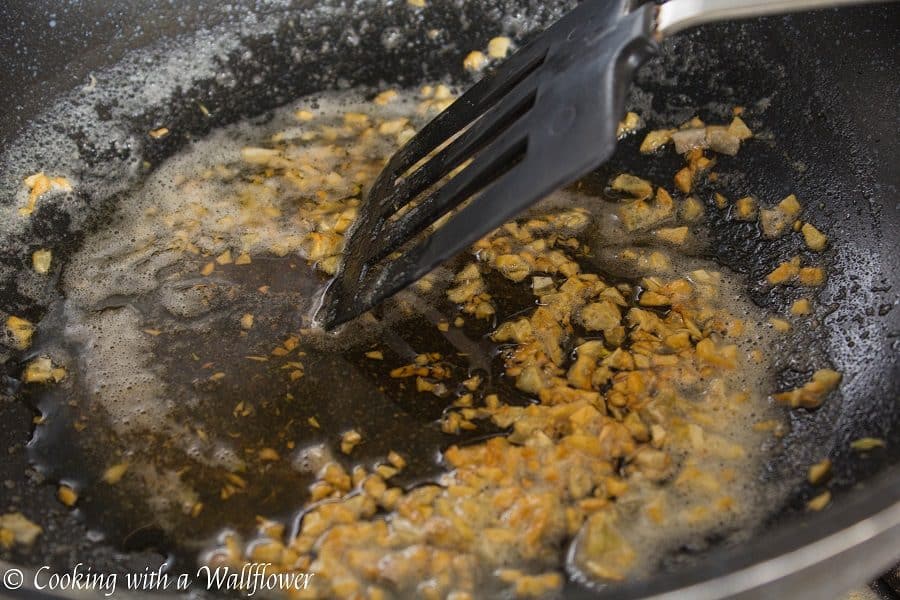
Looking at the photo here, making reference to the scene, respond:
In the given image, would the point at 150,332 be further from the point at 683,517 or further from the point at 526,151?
the point at 683,517

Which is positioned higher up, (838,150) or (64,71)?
(64,71)

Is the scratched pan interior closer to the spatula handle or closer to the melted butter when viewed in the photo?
the melted butter

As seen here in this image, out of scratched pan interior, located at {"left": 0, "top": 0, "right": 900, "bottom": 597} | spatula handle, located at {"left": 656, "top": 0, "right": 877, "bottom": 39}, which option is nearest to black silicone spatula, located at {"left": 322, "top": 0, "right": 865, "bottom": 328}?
spatula handle, located at {"left": 656, "top": 0, "right": 877, "bottom": 39}

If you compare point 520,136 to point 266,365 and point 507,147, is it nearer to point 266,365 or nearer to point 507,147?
point 507,147

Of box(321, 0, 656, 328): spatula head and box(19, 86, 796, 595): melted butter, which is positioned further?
box(19, 86, 796, 595): melted butter

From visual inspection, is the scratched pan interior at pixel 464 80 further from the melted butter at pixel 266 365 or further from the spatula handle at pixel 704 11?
the spatula handle at pixel 704 11

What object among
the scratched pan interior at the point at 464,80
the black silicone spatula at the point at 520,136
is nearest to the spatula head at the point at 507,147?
the black silicone spatula at the point at 520,136

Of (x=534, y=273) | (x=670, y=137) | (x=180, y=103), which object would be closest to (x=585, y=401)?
(x=534, y=273)
